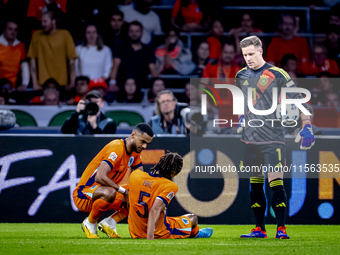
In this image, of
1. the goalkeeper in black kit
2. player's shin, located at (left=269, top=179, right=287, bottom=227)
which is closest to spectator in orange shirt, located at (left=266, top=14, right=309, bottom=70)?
the goalkeeper in black kit

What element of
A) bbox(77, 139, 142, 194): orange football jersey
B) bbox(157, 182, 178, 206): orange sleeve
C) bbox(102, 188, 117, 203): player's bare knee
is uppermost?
bbox(77, 139, 142, 194): orange football jersey

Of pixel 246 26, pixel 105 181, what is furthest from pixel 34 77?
pixel 105 181

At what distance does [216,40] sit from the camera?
10.2 metres

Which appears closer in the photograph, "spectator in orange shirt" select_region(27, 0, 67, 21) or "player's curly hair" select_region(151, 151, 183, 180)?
"player's curly hair" select_region(151, 151, 183, 180)

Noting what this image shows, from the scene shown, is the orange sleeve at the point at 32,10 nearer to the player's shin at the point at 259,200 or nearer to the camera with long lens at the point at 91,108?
the camera with long lens at the point at 91,108

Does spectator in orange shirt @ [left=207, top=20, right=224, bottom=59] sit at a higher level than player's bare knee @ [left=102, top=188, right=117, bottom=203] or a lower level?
higher

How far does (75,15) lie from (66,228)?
5795 millimetres

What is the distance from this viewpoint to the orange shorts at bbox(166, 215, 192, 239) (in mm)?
4617

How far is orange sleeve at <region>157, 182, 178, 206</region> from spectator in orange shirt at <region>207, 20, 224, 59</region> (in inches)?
243

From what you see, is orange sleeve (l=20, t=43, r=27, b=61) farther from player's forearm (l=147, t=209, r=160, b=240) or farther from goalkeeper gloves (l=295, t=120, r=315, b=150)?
goalkeeper gloves (l=295, t=120, r=315, b=150)

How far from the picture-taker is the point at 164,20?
10.7 meters

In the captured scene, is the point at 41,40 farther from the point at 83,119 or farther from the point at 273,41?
the point at 273,41

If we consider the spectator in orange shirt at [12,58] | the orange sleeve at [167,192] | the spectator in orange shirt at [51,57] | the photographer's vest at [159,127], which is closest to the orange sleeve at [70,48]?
the spectator in orange shirt at [51,57]

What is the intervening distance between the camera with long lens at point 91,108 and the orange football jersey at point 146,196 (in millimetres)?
2543
